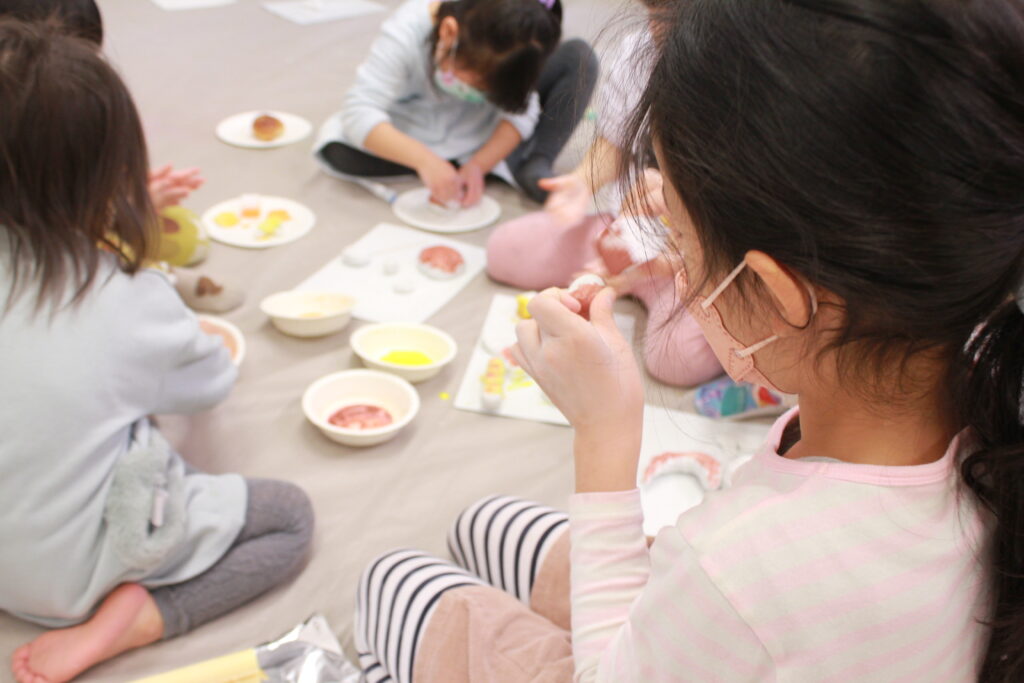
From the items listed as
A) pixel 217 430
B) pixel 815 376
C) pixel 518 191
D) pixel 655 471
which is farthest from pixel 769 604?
pixel 518 191

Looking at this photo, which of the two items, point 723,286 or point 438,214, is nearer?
point 723,286

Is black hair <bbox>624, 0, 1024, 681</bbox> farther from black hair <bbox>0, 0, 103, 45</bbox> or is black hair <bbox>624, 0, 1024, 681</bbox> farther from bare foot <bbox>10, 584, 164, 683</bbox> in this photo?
black hair <bbox>0, 0, 103, 45</bbox>

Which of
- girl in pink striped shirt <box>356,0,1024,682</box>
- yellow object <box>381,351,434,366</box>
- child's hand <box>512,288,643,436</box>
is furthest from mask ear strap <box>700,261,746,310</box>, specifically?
yellow object <box>381,351,434,366</box>

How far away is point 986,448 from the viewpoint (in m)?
0.49

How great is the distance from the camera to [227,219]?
1627 millimetres

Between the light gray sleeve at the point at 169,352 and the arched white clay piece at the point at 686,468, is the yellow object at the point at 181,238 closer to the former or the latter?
the light gray sleeve at the point at 169,352

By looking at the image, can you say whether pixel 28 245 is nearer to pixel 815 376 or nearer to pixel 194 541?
pixel 194 541

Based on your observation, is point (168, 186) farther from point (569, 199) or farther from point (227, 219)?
point (569, 199)

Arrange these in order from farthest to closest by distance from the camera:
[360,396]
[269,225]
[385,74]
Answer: [385,74] < [269,225] < [360,396]

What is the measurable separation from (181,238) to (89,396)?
0.69 m

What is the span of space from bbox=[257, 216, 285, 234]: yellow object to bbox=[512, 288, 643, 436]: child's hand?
1069mm

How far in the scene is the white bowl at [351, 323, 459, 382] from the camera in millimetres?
1283

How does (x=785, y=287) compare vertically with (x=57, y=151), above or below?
above

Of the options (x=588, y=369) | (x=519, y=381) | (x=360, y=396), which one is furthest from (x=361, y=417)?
(x=588, y=369)
